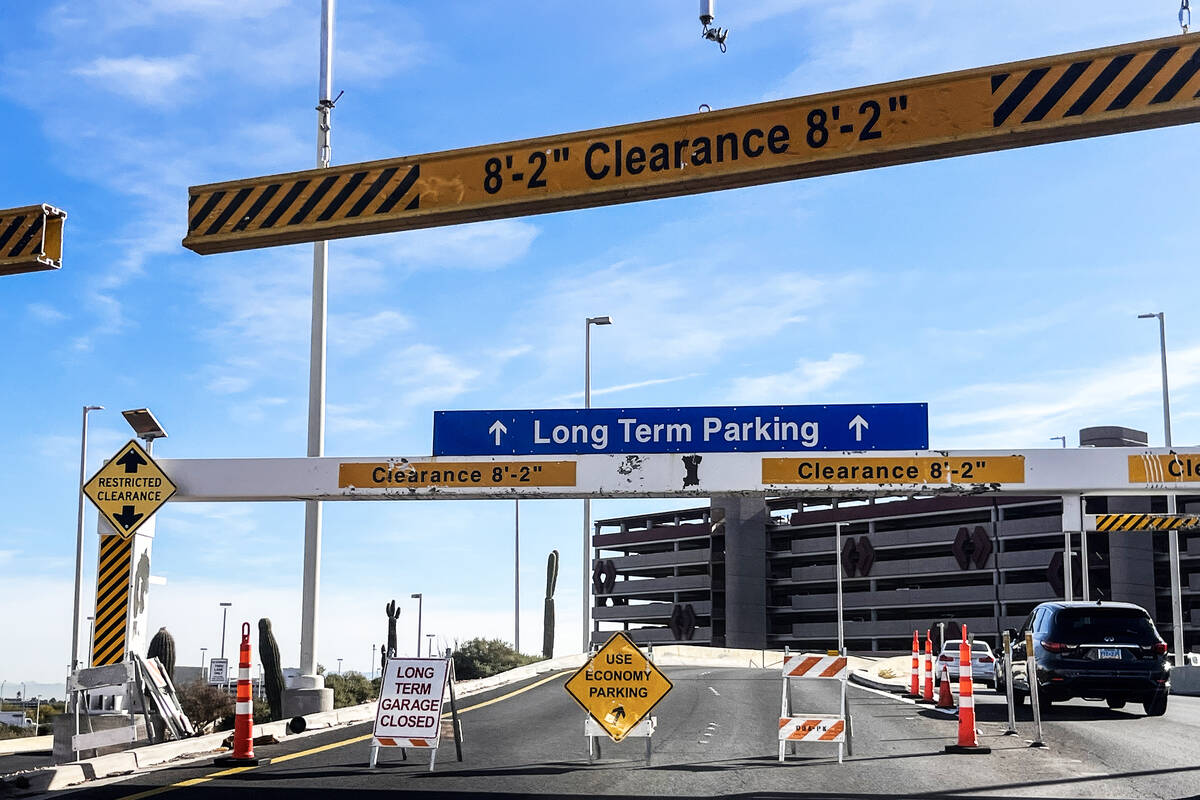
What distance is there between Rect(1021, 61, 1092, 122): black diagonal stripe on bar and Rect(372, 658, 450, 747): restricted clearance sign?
7.96 metres

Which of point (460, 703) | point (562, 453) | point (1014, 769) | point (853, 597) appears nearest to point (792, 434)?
point (562, 453)

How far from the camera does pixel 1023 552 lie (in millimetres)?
97438

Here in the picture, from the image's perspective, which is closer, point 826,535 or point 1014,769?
point 1014,769

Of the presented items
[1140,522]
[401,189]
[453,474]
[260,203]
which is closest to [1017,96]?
[401,189]

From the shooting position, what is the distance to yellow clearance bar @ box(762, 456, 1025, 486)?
1678 centimetres

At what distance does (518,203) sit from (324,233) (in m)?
2.06

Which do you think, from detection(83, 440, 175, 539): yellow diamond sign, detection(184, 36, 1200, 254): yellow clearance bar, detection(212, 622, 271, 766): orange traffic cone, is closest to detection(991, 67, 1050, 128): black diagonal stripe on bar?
detection(184, 36, 1200, 254): yellow clearance bar

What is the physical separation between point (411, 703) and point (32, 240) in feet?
21.8

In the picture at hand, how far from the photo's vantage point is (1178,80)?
10961mm

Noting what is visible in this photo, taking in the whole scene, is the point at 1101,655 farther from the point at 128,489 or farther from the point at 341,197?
the point at 128,489

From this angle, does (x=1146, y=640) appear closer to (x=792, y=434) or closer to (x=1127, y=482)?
(x=1127, y=482)

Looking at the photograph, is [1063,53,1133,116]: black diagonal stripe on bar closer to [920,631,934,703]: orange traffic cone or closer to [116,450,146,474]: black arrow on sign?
[116,450,146,474]: black arrow on sign

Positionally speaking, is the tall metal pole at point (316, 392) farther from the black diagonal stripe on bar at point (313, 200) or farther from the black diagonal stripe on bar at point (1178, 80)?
the black diagonal stripe on bar at point (1178, 80)

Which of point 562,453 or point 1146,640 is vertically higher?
point 562,453
